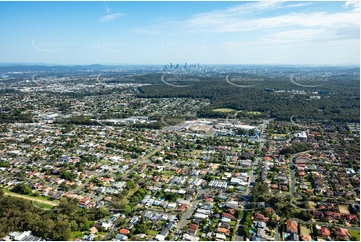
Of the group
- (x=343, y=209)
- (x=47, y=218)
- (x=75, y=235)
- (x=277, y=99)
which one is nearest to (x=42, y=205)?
(x=47, y=218)

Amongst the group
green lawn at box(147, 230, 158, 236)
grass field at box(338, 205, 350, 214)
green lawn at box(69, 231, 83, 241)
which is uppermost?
green lawn at box(69, 231, 83, 241)

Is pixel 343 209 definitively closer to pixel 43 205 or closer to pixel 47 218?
pixel 47 218

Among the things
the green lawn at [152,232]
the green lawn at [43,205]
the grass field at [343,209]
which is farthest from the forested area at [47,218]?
the grass field at [343,209]

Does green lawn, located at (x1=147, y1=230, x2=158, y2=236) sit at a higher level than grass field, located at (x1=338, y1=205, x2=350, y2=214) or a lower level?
higher

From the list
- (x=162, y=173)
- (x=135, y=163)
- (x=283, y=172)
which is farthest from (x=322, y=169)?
(x=135, y=163)

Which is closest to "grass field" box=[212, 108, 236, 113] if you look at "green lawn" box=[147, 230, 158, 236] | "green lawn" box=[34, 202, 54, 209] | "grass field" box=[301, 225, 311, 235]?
"grass field" box=[301, 225, 311, 235]

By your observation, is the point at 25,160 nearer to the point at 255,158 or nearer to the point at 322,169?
the point at 255,158

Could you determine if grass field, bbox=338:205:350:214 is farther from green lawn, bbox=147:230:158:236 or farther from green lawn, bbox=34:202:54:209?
green lawn, bbox=34:202:54:209

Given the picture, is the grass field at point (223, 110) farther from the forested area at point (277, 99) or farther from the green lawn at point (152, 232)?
the green lawn at point (152, 232)
